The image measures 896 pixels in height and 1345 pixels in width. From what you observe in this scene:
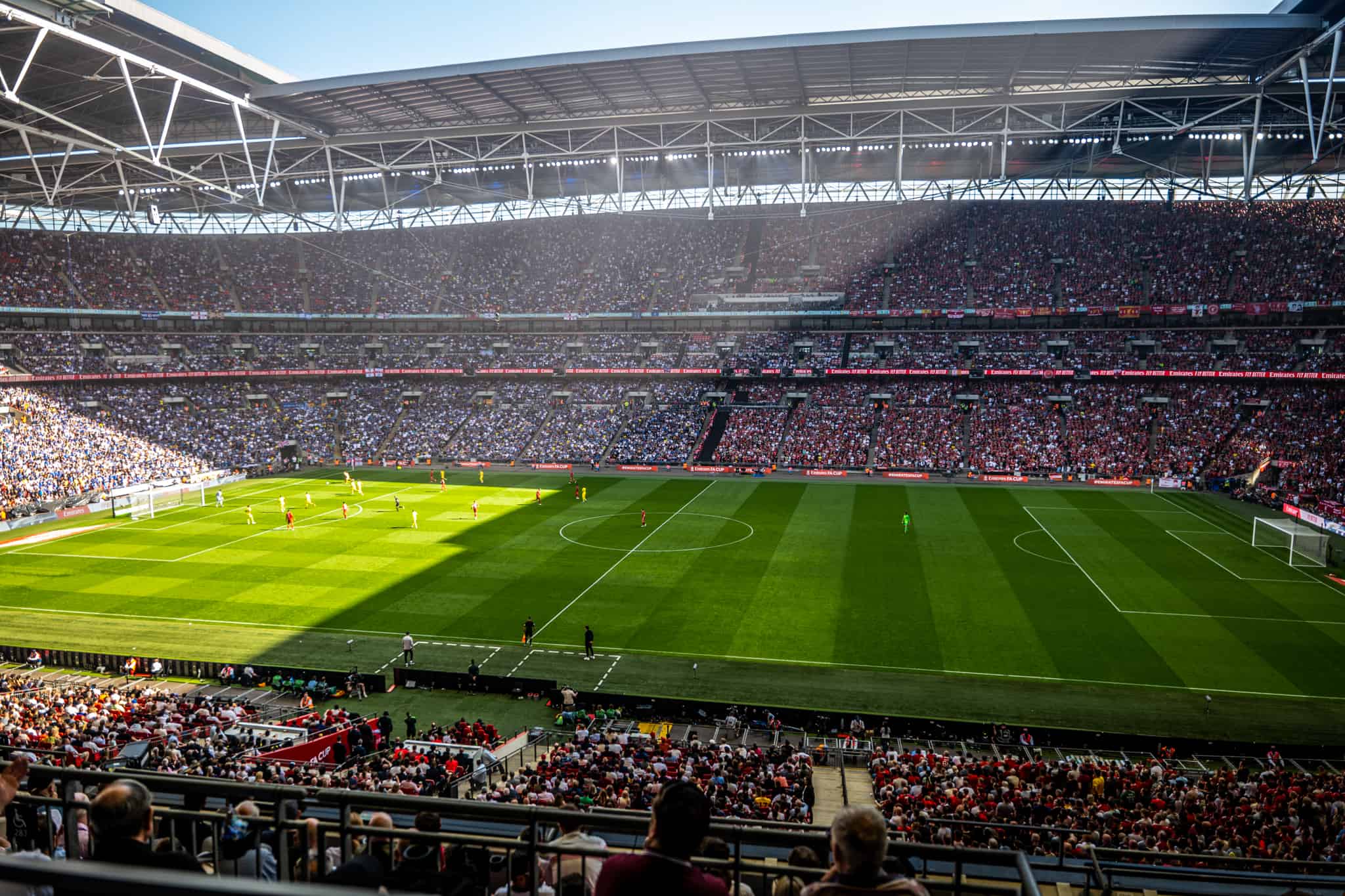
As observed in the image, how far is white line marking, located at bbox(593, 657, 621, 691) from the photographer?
23.9m

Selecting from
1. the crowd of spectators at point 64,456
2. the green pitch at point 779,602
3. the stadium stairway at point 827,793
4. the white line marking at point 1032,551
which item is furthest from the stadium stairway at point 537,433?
the stadium stairway at point 827,793

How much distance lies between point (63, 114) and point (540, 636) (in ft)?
147

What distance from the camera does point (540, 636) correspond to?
2766 cm

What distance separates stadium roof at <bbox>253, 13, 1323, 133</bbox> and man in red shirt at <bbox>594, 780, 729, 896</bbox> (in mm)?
47253

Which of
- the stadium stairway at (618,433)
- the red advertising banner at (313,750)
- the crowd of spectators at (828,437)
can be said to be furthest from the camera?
the stadium stairway at (618,433)

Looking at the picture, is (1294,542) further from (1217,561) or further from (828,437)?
(828,437)

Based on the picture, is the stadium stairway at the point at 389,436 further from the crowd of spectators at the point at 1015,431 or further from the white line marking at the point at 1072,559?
the white line marking at the point at 1072,559

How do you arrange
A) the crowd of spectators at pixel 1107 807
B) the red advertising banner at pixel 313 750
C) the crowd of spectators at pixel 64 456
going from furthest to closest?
1. the crowd of spectators at pixel 64 456
2. the red advertising banner at pixel 313 750
3. the crowd of spectators at pixel 1107 807

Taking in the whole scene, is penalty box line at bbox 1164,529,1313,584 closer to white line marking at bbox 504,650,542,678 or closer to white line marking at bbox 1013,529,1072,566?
white line marking at bbox 1013,529,1072,566

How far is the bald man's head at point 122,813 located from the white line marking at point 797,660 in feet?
75.5

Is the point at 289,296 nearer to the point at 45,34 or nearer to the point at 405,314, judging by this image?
the point at 405,314

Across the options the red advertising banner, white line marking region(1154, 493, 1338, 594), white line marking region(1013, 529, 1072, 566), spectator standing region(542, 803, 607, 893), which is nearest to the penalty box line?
white line marking region(1154, 493, 1338, 594)

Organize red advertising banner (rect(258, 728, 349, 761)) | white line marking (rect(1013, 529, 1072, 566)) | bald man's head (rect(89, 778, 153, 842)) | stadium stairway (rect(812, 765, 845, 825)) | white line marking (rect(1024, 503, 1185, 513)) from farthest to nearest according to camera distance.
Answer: white line marking (rect(1024, 503, 1185, 513)) → white line marking (rect(1013, 529, 1072, 566)) → red advertising banner (rect(258, 728, 349, 761)) → stadium stairway (rect(812, 765, 845, 825)) → bald man's head (rect(89, 778, 153, 842))

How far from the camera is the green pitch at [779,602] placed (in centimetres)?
2355
